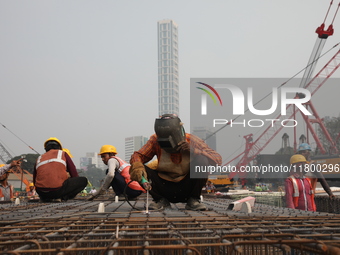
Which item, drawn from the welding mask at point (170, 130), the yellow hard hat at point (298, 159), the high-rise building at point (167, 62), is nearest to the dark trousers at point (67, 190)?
the welding mask at point (170, 130)

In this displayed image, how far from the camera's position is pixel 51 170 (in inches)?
300

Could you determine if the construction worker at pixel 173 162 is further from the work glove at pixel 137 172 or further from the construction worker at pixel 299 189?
the construction worker at pixel 299 189

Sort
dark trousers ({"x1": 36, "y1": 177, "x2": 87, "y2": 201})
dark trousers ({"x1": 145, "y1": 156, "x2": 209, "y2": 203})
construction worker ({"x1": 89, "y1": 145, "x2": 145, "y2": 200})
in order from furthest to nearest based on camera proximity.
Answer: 1. construction worker ({"x1": 89, "y1": 145, "x2": 145, "y2": 200})
2. dark trousers ({"x1": 36, "y1": 177, "x2": 87, "y2": 201})
3. dark trousers ({"x1": 145, "y1": 156, "x2": 209, "y2": 203})

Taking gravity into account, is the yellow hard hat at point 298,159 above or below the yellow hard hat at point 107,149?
below

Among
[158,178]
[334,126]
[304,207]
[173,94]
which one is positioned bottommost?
[304,207]

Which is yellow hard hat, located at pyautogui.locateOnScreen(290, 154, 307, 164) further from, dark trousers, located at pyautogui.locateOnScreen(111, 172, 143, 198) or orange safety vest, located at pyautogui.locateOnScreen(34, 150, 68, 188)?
orange safety vest, located at pyautogui.locateOnScreen(34, 150, 68, 188)

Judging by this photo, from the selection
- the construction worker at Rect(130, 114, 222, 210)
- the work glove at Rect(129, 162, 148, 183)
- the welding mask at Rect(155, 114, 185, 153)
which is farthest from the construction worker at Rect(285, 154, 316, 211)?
the work glove at Rect(129, 162, 148, 183)

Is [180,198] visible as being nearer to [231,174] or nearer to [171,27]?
[231,174]

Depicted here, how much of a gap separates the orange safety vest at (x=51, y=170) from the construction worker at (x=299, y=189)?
4478mm

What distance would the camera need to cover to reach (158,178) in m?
5.55

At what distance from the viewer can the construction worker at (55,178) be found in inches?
298

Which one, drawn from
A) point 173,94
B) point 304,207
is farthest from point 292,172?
point 173,94

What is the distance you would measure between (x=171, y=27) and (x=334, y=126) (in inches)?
3517

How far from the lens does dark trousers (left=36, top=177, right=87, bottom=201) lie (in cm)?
762
